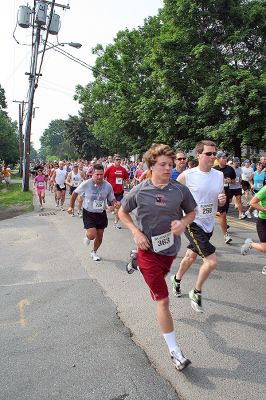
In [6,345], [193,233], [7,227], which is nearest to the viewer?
[6,345]

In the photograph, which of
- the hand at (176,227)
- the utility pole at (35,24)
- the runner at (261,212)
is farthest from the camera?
the utility pole at (35,24)

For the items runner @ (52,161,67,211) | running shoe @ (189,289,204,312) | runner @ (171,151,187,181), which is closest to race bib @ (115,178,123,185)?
runner @ (171,151,187,181)

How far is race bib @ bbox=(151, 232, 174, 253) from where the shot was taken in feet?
10.6

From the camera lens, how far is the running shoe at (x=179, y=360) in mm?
3070

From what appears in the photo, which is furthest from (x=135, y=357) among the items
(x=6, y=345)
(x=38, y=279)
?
(x=38, y=279)

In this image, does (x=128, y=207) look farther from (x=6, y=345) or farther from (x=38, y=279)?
(x=38, y=279)

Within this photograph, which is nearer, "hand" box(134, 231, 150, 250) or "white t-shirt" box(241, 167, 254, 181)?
"hand" box(134, 231, 150, 250)

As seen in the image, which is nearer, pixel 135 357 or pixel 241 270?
pixel 135 357

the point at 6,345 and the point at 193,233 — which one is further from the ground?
the point at 193,233

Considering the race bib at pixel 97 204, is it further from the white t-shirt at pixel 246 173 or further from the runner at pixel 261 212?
the white t-shirt at pixel 246 173

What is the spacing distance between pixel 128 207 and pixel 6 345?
1.80 m

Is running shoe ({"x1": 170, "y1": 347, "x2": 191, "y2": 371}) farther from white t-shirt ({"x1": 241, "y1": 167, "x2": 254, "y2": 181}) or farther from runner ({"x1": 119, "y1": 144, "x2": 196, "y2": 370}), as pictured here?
white t-shirt ({"x1": 241, "y1": 167, "x2": 254, "y2": 181})

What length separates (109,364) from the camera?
10.5ft

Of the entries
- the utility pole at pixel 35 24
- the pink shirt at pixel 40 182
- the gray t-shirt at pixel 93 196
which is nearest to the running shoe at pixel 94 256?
the gray t-shirt at pixel 93 196
